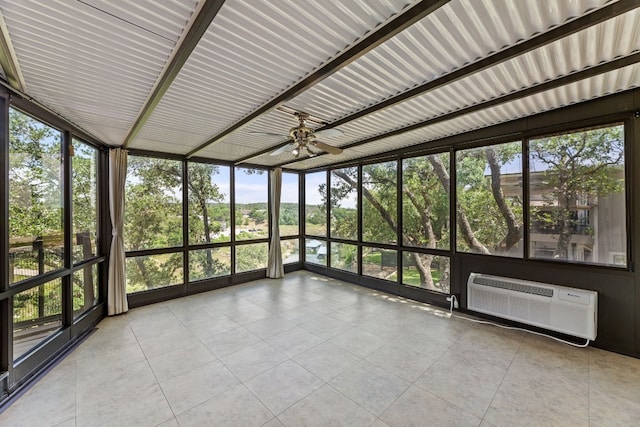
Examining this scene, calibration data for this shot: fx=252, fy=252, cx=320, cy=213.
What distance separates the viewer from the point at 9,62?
193 cm

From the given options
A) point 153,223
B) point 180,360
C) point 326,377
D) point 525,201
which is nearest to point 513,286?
point 525,201

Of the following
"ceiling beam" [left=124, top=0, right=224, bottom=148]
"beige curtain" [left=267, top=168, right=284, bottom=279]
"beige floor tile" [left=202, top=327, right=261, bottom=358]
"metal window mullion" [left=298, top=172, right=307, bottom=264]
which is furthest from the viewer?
"metal window mullion" [left=298, top=172, right=307, bottom=264]

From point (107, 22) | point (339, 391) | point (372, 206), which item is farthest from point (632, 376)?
point (107, 22)

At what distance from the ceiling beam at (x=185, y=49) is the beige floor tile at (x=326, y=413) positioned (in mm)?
2933

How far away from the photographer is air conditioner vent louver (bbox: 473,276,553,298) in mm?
3303

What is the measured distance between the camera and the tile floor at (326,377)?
2.09 meters

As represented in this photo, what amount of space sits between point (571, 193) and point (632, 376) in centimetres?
206

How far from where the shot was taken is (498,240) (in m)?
3.91

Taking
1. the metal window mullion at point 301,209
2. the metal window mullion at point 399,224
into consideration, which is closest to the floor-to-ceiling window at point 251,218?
the metal window mullion at point 301,209

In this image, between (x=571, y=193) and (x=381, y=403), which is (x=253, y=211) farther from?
(x=571, y=193)

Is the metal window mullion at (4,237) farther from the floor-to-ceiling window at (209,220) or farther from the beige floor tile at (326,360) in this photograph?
the floor-to-ceiling window at (209,220)

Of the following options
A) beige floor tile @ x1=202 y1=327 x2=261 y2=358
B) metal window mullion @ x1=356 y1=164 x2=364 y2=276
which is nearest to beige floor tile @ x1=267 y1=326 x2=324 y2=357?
beige floor tile @ x1=202 y1=327 x2=261 y2=358

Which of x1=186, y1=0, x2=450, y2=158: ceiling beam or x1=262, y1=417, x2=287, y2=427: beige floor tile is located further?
x1=262, y1=417, x2=287, y2=427: beige floor tile

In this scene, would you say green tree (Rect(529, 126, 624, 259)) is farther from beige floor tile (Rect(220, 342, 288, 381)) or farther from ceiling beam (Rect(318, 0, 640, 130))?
beige floor tile (Rect(220, 342, 288, 381))
